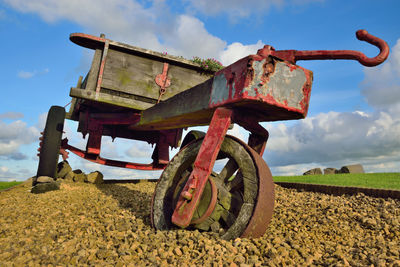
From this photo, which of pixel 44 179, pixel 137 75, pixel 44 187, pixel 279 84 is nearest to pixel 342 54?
pixel 279 84

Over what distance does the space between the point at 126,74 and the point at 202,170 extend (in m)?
3.94

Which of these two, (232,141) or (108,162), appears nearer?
(232,141)

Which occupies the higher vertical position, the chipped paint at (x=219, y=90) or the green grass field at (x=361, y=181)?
Answer: the chipped paint at (x=219, y=90)

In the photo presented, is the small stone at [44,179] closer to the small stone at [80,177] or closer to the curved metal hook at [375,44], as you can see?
the small stone at [80,177]

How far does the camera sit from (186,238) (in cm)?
221

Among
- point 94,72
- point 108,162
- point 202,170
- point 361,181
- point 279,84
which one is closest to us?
point 279,84

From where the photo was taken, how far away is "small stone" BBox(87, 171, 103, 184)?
6877 mm

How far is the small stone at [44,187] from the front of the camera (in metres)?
5.00

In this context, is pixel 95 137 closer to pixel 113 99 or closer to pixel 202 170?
pixel 113 99

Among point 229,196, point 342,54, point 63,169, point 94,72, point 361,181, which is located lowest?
point 63,169

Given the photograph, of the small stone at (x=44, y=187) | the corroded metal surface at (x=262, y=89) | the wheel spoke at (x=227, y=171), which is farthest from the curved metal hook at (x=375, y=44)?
the small stone at (x=44, y=187)

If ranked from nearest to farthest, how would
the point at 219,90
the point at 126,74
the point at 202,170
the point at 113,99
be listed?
the point at 202,170
the point at 219,90
the point at 113,99
the point at 126,74

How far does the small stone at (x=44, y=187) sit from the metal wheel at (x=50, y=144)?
0.39 m

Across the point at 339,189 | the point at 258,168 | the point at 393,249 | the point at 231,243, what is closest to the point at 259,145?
the point at 258,168
